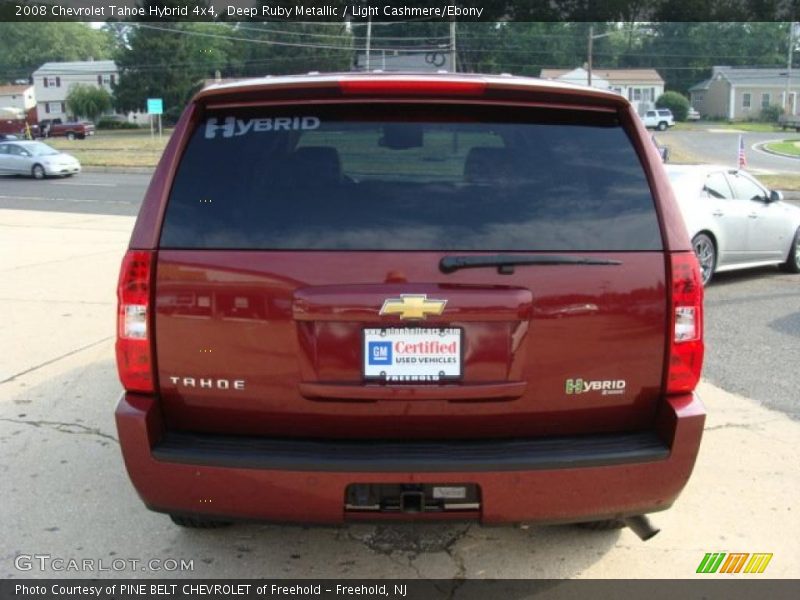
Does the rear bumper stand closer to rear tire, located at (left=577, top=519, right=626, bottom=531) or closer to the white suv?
rear tire, located at (left=577, top=519, right=626, bottom=531)

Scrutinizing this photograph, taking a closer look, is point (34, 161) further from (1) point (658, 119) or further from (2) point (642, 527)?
(1) point (658, 119)

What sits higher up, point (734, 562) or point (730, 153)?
point (734, 562)

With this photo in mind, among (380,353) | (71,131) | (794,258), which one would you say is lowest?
(794,258)

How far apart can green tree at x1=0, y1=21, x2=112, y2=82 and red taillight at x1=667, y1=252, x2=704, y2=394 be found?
131 m

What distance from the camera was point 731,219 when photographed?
9.18 meters

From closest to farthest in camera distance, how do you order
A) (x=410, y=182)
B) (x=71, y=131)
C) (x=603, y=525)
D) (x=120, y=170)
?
(x=410, y=182) → (x=603, y=525) → (x=120, y=170) → (x=71, y=131)

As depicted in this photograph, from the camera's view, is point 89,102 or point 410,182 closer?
A: point 410,182

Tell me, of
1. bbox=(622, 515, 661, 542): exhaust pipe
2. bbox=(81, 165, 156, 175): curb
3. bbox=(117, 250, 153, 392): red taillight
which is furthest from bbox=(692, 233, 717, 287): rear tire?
bbox=(81, 165, 156, 175): curb

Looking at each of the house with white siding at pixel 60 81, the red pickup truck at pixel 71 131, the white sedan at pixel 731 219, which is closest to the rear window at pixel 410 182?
the white sedan at pixel 731 219

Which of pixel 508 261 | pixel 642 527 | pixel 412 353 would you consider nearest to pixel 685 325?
pixel 508 261

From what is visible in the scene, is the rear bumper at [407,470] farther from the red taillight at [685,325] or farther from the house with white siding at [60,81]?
the house with white siding at [60,81]

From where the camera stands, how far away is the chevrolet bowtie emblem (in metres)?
2.61

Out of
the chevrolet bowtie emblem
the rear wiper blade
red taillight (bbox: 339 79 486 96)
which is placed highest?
red taillight (bbox: 339 79 486 96)

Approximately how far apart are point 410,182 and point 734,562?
6.98 feet
